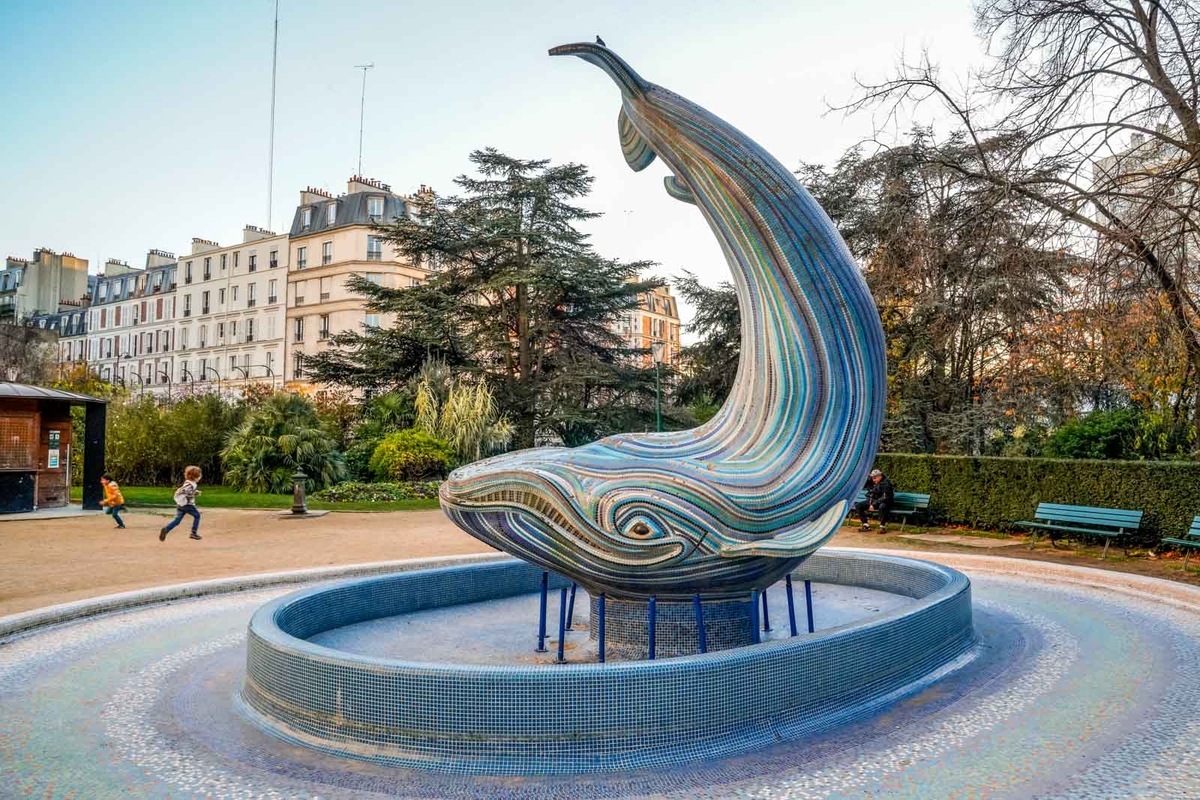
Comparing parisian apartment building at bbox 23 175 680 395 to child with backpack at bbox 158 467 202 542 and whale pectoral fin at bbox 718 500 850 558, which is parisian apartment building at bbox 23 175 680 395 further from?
whale pectoral fin at bbox 718 500 850 558

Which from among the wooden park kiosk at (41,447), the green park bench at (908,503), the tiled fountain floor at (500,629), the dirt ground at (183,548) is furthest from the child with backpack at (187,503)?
the green park bench at (908,503)

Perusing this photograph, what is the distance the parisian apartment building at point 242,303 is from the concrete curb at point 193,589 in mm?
36640

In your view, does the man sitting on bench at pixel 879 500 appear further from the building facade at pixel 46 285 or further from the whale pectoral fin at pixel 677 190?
the building facade at pixel 46 285

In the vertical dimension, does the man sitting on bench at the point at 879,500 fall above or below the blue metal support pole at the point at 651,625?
above

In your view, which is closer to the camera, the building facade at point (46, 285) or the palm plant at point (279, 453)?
the palm plant at point (279, 453)

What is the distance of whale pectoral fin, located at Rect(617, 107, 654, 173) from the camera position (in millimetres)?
8281

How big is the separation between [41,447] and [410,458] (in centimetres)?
1016

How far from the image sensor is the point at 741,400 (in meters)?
7.98

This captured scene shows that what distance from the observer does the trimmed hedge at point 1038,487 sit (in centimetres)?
1548

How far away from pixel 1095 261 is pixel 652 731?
11785 mm

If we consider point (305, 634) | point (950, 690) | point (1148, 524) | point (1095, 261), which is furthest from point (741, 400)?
point (1148, 524)

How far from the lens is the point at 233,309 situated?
64000mm

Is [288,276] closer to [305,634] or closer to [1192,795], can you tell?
[305,634]

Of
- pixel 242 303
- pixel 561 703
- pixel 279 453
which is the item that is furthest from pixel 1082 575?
pixel 242 303
